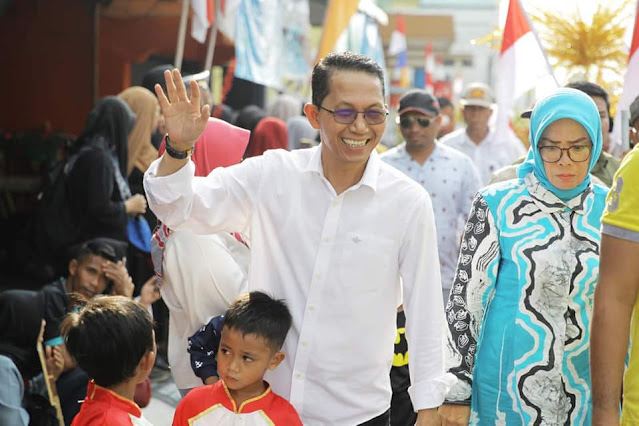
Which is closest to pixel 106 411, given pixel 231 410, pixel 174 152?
pixel 231 410

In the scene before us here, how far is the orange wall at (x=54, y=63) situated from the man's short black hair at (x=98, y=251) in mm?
8374

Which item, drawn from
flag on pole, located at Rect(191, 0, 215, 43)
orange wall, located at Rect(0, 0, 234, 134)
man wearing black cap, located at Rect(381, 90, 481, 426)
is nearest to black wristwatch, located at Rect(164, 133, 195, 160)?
man wearing black cap, located at Rect(381, 90, 481, 426)

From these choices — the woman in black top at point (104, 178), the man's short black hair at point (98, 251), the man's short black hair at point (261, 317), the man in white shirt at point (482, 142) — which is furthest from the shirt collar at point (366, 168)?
the man in white shirt at point (482, 142)

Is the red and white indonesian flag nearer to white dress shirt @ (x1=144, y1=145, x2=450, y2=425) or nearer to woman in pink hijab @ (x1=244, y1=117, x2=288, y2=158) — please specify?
woman in pink hijab @ (x1=244, y1=117, x2=288, y2=158)

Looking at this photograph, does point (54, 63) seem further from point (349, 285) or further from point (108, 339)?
point (349, 285)

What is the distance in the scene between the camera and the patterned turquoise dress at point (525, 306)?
3580 millimetres

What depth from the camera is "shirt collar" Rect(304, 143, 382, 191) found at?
3.47m

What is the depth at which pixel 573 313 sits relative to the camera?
3592 millimetres

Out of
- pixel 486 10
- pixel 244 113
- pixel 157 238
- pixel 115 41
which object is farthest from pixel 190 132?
pixel 486 10

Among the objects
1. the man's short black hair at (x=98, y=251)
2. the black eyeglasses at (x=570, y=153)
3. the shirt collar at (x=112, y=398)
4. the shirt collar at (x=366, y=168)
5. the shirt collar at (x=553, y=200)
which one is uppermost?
the black eyeglasses at (x=570, y=153)

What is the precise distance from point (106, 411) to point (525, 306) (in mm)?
1520

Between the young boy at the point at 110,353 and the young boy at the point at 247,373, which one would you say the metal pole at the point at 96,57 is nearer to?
the young boy at the point at 110,353

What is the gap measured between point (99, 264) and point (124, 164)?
4.59 feet

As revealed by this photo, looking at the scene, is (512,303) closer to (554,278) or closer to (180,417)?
(554,278)
